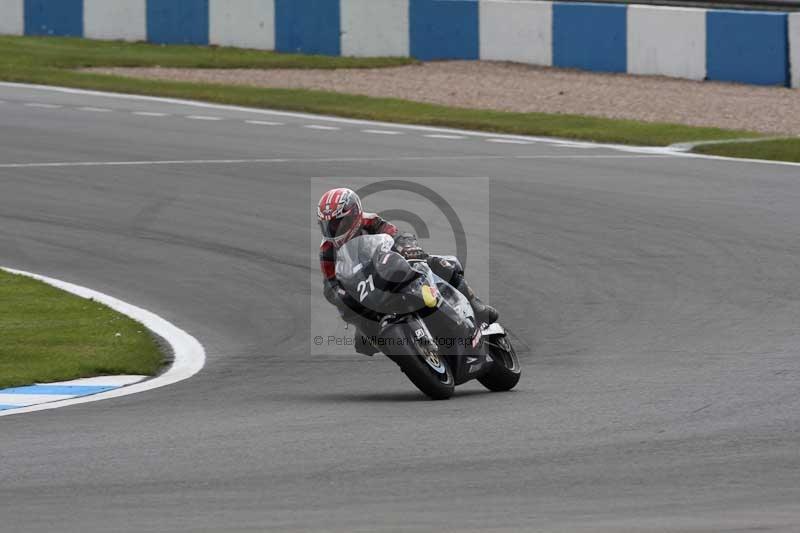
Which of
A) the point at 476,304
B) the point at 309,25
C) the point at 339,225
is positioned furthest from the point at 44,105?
the point at 339,225

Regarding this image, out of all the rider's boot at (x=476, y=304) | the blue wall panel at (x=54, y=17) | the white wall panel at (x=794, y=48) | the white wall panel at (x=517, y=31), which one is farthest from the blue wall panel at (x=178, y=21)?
the rider's boot at (x=476, y=304)

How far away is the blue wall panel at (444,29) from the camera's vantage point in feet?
102

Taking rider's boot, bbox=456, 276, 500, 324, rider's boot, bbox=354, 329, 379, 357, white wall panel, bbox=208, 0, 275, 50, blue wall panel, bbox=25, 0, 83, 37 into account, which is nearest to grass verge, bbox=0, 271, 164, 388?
rider's boot, bbox=354, 329, 379, 357

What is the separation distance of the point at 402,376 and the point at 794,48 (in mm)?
17623

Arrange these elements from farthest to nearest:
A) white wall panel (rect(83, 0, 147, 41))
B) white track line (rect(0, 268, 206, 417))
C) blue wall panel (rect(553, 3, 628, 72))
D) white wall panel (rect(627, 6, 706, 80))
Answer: white wall panel (rect(83, 0, 147, 41)) < blue wall panel (rect(553, 3, 628, 72)) < white wall panel (rect(627, 6, 706, 80)) < white track line (rect(0, 268, 206, 417))

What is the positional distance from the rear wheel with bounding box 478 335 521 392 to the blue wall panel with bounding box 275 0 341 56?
23068mm

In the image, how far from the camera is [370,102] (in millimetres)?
25828

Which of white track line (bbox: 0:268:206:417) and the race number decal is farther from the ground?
the race number decal

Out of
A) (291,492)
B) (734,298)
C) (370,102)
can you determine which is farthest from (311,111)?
(291,492)

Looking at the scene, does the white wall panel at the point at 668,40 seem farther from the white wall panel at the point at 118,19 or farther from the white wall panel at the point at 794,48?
the white wall panel at the point at 118,19

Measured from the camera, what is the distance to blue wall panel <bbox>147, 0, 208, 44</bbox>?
33.6m

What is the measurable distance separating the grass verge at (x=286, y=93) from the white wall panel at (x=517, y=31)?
1843mm

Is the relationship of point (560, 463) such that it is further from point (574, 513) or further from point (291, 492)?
point (291, 492)

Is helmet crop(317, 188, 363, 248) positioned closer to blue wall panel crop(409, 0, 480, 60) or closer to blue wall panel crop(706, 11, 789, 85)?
blue wall panel crop(706, 11, 789, 85)
